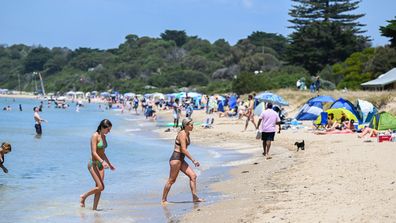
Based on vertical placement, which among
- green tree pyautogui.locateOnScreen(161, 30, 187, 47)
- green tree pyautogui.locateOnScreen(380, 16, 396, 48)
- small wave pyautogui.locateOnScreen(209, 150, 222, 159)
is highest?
green tree pyautogui.locateOnScreen(161, 30, 187, 47)

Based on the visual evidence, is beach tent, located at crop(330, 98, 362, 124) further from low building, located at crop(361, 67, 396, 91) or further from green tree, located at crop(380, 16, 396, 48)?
green tree, located at crop(380, 16, 396, 48)

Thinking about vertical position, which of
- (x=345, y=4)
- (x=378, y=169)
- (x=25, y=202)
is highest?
(x=345, y=4)

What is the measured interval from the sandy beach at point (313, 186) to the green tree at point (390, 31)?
25.4 meters

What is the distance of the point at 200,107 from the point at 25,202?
36801 millimetres

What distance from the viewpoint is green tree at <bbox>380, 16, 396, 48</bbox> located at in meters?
39.6

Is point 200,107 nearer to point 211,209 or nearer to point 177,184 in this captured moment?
point 177,184

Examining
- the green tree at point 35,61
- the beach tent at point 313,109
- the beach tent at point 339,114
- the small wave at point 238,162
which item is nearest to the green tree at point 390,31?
the beach tent at point 313,109

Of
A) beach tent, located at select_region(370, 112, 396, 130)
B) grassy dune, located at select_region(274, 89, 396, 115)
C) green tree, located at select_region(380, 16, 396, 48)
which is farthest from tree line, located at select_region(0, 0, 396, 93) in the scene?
beach tent, located at select_region(370, 112, 396, 130)

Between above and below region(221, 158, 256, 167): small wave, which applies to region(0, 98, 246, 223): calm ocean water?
below

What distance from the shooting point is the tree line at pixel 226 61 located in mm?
48669

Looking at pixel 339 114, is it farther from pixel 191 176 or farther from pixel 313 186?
pixel 191 176

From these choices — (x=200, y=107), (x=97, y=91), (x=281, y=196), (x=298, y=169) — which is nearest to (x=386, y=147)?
(x=298, y=169)

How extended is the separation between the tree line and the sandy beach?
28.3m

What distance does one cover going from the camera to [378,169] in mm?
10023
